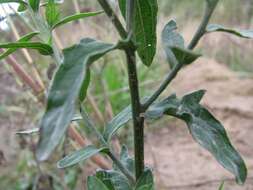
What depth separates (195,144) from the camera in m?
2.67

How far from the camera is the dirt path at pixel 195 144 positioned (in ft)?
7.00

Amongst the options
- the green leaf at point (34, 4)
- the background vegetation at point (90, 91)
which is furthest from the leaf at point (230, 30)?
the background vegetation at point (90, 91)

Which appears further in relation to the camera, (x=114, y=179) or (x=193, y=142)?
(x=193, y=142)

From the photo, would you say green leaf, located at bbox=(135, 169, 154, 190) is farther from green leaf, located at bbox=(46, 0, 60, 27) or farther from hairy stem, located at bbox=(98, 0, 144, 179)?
green leaf, located at bbox=(46, 0, 60, 27)

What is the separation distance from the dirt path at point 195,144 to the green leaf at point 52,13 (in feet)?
3.77

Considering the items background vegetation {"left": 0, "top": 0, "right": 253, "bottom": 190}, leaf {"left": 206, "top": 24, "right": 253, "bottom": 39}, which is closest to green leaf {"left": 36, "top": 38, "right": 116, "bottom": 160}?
leaf {"left": 206, "top": 24, "right": 253, "bottom": 39}

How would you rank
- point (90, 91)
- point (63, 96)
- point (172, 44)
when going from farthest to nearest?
point (90, 91) → point (172, 44) → point (63, 96)

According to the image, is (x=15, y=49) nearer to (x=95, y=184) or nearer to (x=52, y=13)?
(x=52, y=13)

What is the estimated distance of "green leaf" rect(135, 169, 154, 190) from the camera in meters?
0.92

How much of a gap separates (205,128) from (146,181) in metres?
0.16

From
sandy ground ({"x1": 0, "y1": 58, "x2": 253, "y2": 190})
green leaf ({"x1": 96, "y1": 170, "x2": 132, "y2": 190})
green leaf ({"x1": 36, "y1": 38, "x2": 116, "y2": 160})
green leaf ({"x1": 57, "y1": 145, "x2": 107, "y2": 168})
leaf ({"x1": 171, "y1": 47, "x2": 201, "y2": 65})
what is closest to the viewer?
green leaf ({"x1": 36, "y1": 38, "x2": 116, "y2": 160})

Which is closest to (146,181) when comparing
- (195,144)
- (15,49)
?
(15,49)

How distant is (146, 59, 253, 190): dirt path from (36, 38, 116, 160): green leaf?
1351 mm

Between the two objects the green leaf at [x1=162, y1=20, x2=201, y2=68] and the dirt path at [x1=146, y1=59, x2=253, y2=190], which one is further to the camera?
the dirt path at [x1=146, y1=59, x2=253, y2=190]
